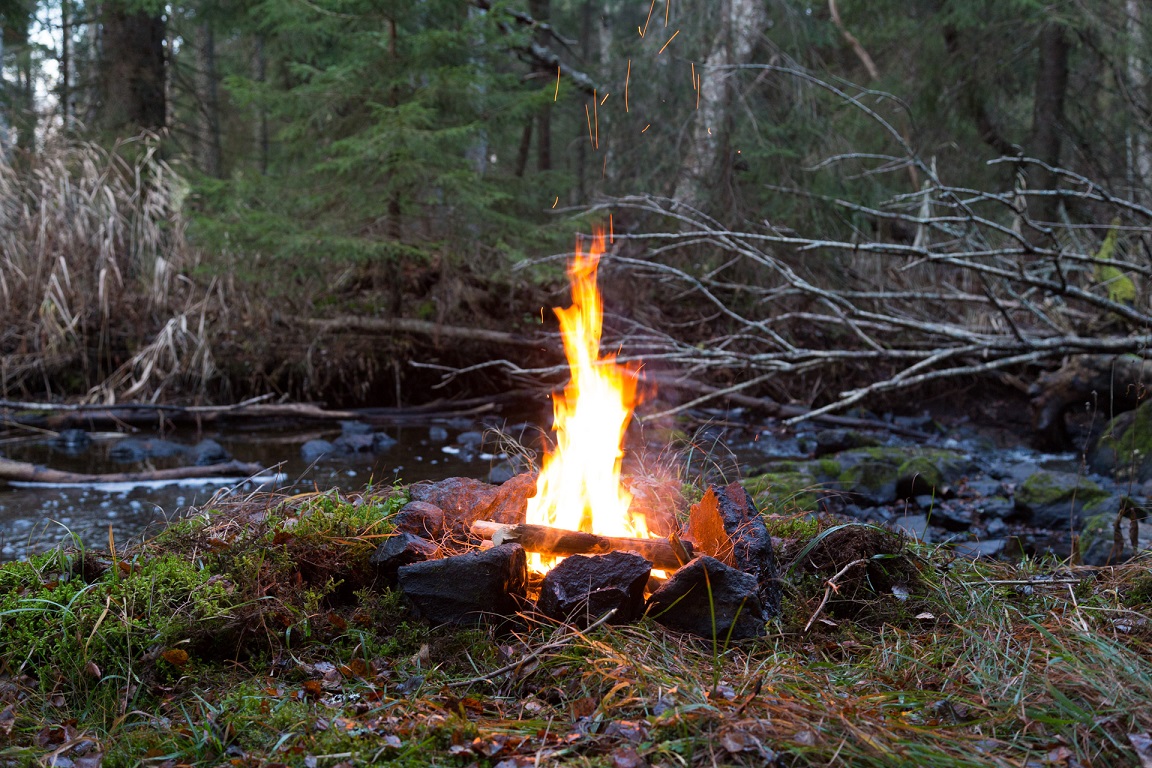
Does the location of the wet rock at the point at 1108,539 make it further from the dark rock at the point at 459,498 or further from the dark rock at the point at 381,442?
the dark rock at the point at 381,442

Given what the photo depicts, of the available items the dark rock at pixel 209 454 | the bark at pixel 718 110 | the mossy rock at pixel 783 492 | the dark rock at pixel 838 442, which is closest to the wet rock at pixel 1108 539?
the mossy rock at pixel 783 492

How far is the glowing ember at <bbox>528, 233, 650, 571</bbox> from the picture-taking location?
358cm

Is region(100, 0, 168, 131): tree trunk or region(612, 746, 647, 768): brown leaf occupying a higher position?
region(100, 0, 168, 131): tree trunk

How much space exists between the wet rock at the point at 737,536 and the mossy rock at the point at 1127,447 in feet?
13.2

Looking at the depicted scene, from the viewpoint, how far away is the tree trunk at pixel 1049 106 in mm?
10953

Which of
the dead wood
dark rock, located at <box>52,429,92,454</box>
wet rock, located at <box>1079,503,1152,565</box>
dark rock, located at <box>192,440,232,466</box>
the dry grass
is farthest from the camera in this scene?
the dry grass

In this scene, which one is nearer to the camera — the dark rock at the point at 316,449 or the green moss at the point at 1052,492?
the green moss at the point at 1052,492

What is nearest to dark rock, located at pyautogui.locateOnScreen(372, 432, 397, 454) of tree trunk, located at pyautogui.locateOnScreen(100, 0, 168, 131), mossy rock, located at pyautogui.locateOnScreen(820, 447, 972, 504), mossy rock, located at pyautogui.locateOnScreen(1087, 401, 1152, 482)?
mossy rock, located at pyautogui.locateOnScreen(820, 447, 972, 504)

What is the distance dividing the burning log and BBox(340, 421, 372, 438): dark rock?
5.28 metres

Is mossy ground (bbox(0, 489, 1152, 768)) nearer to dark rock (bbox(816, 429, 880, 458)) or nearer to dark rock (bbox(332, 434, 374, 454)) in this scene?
dark rock (bbox(332, 434, 374, 454))

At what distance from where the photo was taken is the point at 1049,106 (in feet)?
36.4

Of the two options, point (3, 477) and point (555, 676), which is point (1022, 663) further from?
point (3, 477)

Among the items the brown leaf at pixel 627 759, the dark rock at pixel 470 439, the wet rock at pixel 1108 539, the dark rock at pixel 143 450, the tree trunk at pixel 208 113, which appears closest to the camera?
the brown leaf at pixel 627 759

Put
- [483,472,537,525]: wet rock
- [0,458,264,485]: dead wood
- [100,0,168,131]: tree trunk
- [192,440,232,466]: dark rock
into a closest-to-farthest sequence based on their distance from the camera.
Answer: [483,472,537,525]: wet rock < [0,458,264,485]: dead wood < [192,440,232,466]: dark rock < [100,0,168,131]: tree trunk
